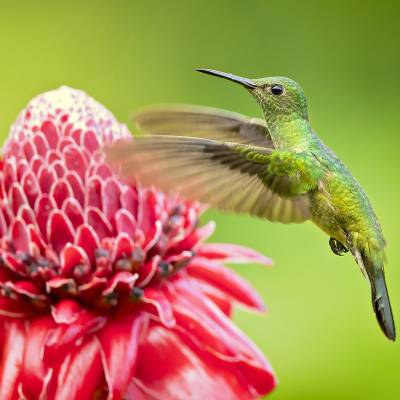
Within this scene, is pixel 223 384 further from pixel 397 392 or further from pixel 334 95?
pixel 334 95

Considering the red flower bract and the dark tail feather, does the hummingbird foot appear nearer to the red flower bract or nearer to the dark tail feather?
the dark tail feather

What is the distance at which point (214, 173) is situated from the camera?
1.33 m

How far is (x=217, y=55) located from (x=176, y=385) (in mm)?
1947

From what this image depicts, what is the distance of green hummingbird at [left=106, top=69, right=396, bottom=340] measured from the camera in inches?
50.1

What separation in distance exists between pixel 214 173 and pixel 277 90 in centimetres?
20

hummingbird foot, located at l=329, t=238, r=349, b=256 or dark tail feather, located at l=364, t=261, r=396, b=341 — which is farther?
hummingbird foot, located at l=329, t=238, r=349, b=256

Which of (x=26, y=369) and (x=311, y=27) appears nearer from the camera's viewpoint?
(x=26, y=369)

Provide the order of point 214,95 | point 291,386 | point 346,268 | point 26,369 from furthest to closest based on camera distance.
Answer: point 214,95 < point 346,268 < point 291,386 < point 26,369

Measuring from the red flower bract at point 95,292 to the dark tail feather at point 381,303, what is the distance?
0.24 meters

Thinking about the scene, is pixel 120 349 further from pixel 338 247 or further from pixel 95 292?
pixel 338 247

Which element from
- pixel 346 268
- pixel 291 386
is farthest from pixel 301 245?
pixel 291 386

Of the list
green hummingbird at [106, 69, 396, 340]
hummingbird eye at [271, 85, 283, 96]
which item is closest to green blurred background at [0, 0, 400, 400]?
green hummingbird at [106, 69, 396, 340]

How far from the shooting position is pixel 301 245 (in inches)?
104

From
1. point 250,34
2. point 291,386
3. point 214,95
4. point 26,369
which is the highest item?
point 250,34
